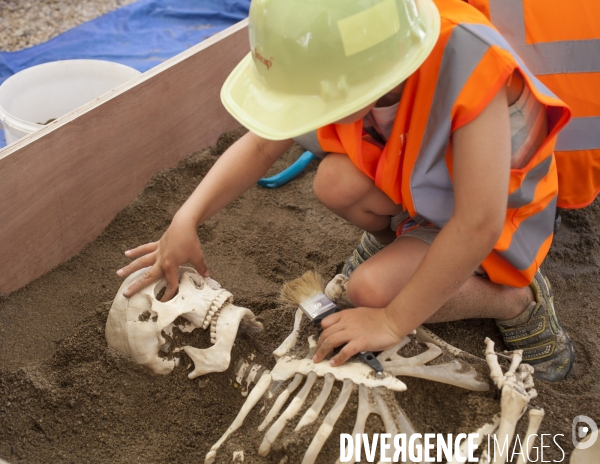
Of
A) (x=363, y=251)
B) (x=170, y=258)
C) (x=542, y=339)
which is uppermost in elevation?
(x=170, y=258)

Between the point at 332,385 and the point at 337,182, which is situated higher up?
the point at 337,182

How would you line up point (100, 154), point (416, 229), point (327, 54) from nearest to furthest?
point (327, 54) → point (416, 229) → point (100, 154)

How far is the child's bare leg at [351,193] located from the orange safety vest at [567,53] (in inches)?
18.1

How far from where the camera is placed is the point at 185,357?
1402 mm

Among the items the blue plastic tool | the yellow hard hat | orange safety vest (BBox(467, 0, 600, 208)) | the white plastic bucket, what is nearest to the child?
the yellow hard hat

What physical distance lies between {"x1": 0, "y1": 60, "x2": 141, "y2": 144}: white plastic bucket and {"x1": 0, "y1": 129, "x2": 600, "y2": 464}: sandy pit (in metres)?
0.47

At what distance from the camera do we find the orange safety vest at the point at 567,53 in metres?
1.46

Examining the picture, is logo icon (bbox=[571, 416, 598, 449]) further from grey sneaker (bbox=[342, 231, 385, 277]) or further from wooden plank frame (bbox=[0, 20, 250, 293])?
wooden plank frame (bbox=[0, 20, 250, 293])

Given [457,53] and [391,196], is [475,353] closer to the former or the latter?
[391,196]

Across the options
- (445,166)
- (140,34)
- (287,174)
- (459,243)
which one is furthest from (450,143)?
(140,34)

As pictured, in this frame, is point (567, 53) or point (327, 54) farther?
point (567, 53)

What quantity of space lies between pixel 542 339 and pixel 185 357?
34.3 inches

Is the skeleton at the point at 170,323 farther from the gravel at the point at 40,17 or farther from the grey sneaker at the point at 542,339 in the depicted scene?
the gravel at the point at 40,17

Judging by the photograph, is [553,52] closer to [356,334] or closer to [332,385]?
[356,334]
